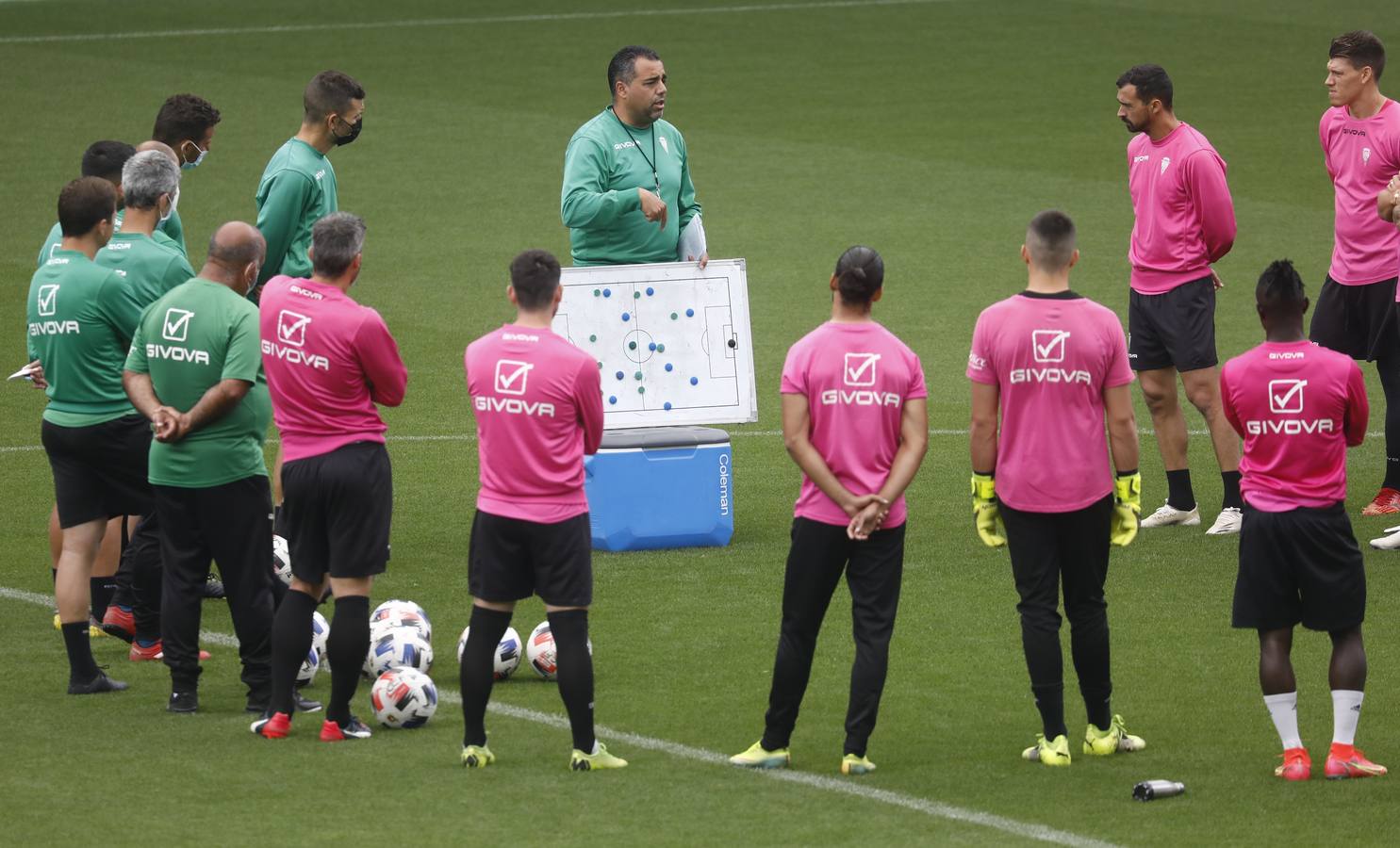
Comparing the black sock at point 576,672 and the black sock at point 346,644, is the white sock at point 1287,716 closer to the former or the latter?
the black sock at point 576,672

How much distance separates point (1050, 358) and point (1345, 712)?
172cm

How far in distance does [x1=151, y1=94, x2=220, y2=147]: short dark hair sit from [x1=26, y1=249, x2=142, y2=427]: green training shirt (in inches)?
63.3

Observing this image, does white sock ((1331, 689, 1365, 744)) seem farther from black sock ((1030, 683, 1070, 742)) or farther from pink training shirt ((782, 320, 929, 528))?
pink training shirt ((782, 320, 929, 528))

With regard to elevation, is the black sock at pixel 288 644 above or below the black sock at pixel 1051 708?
above

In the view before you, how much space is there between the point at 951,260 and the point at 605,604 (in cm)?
1092

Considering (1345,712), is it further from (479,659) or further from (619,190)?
(619,190)

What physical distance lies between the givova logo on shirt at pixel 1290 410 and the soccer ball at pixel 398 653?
371cm

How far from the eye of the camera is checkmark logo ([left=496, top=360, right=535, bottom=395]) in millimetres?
7418

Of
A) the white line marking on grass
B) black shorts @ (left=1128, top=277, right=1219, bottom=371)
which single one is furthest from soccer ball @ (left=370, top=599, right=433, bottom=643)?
the white line marking on grass

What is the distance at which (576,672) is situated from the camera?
295 inches

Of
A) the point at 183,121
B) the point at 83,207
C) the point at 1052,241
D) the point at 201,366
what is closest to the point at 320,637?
the point at 201,366

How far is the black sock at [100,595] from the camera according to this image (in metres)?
9.91

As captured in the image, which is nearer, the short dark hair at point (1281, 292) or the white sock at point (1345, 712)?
the white sock at point (1345, 712)

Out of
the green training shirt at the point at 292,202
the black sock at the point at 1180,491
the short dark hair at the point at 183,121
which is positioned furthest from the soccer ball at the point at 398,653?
the black sock at the point at 1180,491
